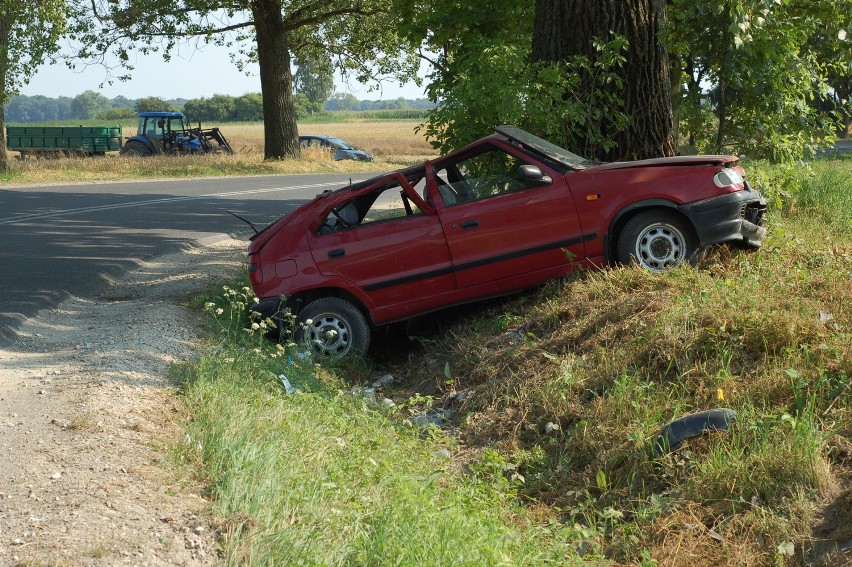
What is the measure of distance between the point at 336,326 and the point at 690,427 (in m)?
3.86

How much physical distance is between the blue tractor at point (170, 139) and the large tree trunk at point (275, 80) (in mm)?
6351

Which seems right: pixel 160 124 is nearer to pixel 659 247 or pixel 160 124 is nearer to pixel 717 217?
pixel 659 247

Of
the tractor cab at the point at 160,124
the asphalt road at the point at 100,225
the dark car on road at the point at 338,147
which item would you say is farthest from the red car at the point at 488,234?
the tractor cab at the point at 160,124

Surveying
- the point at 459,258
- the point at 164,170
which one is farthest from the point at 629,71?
the point at 164,170

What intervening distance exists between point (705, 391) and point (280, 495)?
2.88 metres

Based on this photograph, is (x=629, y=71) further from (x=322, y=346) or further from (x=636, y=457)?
(x=636, y=457)

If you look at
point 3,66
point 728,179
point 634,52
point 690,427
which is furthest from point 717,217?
point 3,66

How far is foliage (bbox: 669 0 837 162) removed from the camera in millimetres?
12227

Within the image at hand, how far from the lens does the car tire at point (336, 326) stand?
356 inches

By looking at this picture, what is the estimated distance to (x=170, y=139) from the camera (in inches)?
1640

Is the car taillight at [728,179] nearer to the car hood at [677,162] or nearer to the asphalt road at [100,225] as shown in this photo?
the car hood at [677,162]

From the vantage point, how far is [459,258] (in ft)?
29.5

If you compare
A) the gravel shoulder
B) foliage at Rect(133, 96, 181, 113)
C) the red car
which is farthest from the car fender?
foliage at Rect(133, 96, 181, 113)

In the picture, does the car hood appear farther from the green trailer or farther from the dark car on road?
the green trailer
